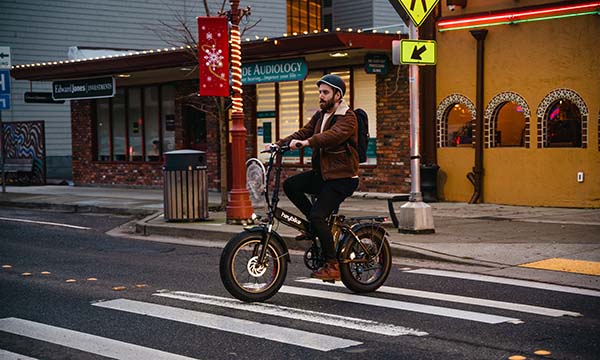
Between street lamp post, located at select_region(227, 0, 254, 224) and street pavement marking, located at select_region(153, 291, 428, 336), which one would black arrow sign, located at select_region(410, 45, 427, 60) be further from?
street pavement marking, located at select_region(153, 291, 428, 336)

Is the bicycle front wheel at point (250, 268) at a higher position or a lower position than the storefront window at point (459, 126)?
lower

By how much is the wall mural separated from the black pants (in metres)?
20.9

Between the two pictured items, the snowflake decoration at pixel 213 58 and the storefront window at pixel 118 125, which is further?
the storefront window at pixel 118 125

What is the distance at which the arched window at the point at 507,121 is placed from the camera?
17625 mm

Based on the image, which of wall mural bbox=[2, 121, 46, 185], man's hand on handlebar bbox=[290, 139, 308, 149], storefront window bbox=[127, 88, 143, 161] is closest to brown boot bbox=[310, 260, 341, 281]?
man's hand on handlebar bbox=[290, 139, 308, 149]

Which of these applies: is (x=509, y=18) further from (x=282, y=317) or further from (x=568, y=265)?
(x=282, y=317)

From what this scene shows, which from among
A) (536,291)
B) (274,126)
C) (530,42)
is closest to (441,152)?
(530,42)

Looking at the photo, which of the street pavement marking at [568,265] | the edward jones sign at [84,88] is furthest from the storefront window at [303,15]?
the street pavement marking at [568,265]

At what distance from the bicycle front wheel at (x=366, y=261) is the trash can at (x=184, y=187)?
7.24 m

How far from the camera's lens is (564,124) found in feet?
56.1

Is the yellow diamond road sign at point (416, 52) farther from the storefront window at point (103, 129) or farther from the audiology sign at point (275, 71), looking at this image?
the storefront window at point (103, 129)

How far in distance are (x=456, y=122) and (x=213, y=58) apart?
632 centimetres

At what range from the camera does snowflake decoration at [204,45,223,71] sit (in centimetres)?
1491

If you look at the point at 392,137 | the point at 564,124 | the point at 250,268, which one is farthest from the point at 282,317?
the point at 392,137
